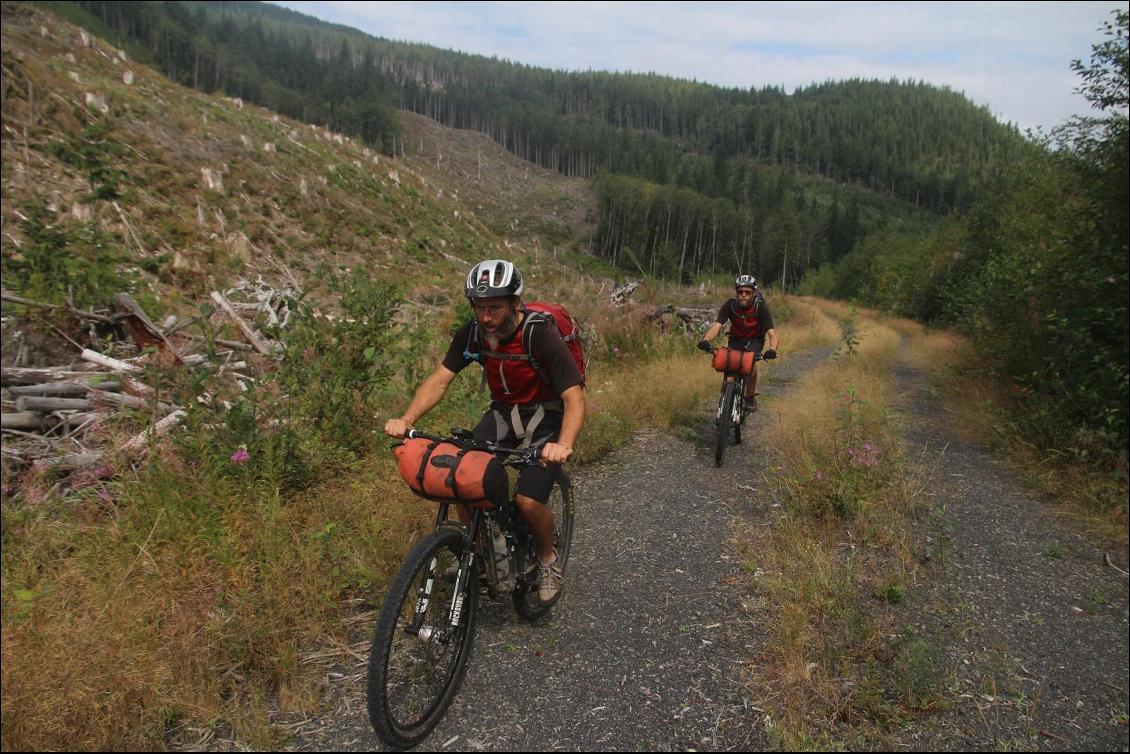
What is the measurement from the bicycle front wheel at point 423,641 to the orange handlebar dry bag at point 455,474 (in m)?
0.32

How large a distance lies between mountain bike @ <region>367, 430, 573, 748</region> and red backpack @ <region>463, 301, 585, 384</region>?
0.60 meters

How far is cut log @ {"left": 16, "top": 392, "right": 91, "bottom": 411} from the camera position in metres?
4.59

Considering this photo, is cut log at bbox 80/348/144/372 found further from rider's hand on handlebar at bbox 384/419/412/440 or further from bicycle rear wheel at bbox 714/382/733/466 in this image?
bicycle rear wheel at bbox 714/382/733/466

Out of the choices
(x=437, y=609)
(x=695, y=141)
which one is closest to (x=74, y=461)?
(x=437, y=609)

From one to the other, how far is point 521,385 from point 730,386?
4.26m

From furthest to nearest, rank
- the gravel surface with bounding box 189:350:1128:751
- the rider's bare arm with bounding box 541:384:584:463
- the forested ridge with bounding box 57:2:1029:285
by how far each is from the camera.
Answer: the forested ridge with bounding box 57:2:1029:285
the rider's bare arm with bounding box 541:384:584:463
the gravel surface with bounding box 189:350:1128:751

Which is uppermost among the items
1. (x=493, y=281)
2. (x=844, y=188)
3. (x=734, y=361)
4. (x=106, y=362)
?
(x=844, y=188)

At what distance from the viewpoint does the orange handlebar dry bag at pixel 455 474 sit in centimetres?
276

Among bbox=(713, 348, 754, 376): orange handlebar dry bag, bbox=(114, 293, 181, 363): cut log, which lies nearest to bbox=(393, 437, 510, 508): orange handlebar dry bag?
bbox=(114, 293, 181, 363): cut log

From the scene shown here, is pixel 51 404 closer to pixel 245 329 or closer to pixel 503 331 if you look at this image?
pixel 245 329

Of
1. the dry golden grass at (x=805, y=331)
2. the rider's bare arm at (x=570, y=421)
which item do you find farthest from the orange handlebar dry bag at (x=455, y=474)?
the dry golden grass at (x=805, y=331)

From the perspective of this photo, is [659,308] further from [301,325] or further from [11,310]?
[11,310]

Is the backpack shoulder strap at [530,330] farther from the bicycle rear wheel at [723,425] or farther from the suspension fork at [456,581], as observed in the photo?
the bicycle rear wheel at [723,425]

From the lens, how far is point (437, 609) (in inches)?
122
